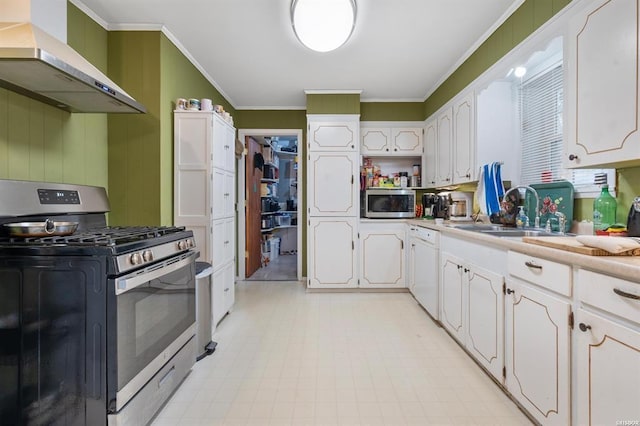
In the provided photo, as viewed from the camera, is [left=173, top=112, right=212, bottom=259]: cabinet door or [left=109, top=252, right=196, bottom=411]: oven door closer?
[left=109, top=252, right=196, bottom=411]: oven door

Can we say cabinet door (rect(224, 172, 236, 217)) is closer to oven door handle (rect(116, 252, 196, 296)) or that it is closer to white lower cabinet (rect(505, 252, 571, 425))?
oven door handle (rect(116, 252, 196, 296))

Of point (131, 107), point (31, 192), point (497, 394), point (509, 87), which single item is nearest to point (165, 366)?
point (31, 192)

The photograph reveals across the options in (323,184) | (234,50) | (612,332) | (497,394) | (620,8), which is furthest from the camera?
(323,184)

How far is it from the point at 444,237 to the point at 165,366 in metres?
2.23

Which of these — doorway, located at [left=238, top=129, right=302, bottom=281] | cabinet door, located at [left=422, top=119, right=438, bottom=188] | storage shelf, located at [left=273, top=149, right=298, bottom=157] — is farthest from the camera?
storage shelf, located at [left=273, top=149, right=298, bottom=157]

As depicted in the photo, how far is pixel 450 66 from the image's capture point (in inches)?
128

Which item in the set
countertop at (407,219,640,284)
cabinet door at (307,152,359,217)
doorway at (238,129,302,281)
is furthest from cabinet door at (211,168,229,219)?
countertop at (407,219,640,284)

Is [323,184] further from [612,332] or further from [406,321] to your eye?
[612,332]

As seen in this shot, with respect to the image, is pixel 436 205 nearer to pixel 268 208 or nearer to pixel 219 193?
pixel 219 193

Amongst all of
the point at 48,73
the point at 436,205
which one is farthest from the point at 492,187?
the point at 48,73

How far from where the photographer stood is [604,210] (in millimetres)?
1696

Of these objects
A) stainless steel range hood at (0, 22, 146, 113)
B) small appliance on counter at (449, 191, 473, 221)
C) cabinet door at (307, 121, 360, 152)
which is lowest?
small appliance on counter at (449, 191, 473, 221)

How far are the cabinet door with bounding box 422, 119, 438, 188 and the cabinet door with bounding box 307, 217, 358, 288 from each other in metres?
1.09

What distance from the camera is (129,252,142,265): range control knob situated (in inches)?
54.6
